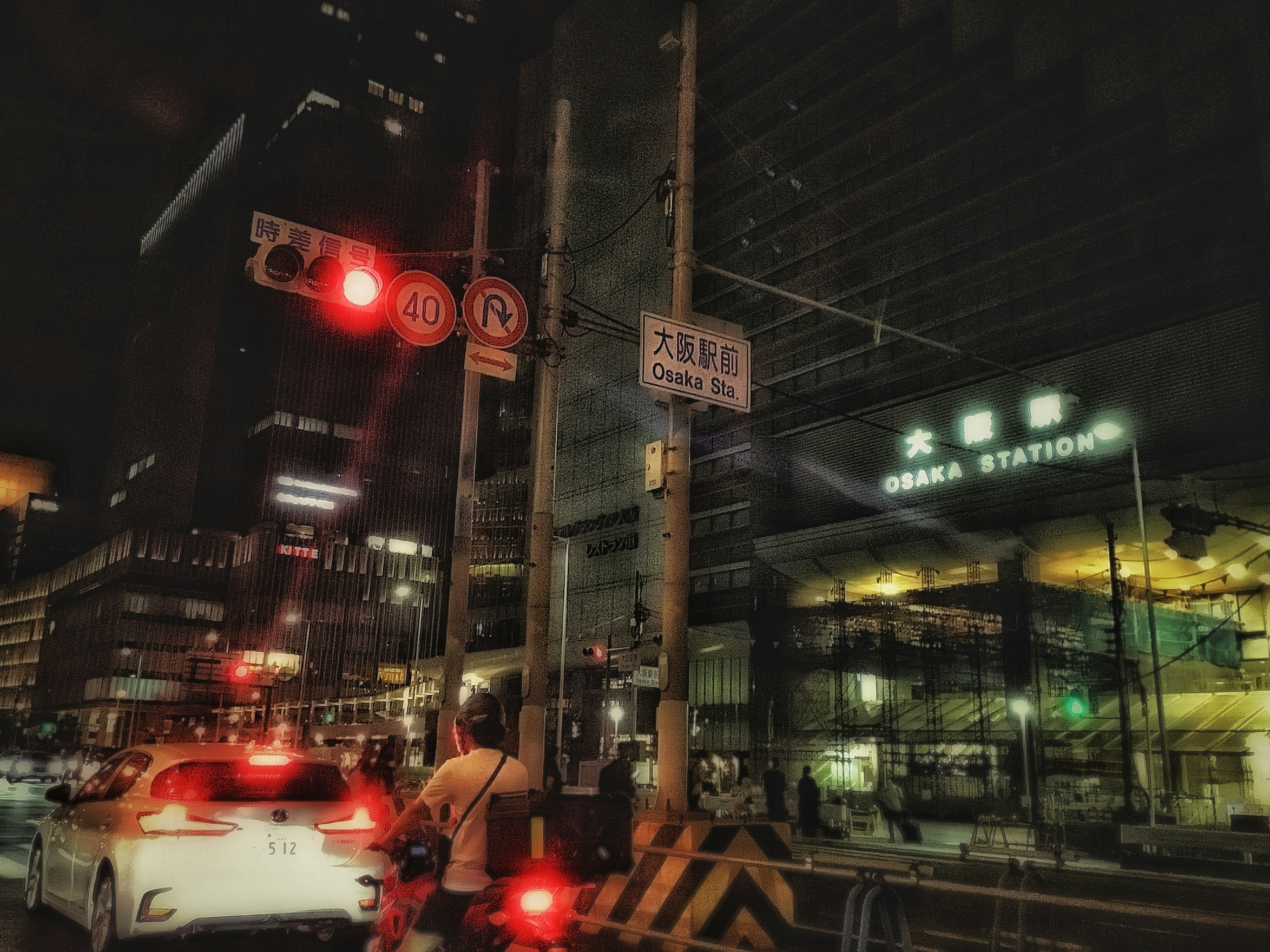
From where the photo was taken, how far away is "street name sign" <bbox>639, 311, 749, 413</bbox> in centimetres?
1105

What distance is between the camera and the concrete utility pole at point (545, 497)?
14.4m

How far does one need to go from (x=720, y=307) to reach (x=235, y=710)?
212ft

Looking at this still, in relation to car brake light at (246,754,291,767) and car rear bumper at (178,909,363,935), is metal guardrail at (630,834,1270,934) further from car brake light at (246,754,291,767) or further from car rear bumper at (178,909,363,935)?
car brake light at (246,754,291,767)

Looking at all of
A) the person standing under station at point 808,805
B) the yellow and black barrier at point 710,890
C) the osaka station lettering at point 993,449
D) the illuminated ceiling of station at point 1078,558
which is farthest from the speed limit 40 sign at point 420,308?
the illuminated ceiling of station at point 1078,558

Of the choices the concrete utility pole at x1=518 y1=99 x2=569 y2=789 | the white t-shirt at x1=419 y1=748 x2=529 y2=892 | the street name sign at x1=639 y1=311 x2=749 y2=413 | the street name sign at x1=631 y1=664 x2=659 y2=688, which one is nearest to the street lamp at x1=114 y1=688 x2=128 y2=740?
the concrete utility pole at x1=518 y1=99 x2=569 y2=789

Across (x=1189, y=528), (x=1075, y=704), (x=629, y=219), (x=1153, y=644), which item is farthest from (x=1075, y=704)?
(x=629, y=219)

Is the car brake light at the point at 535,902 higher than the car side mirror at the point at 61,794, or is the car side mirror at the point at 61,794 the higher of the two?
the car side mirror at the point at 61,794

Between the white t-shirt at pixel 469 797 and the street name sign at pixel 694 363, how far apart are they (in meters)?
6.20

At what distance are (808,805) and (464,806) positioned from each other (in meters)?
19.5

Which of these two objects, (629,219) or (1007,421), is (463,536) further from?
(1007,421)

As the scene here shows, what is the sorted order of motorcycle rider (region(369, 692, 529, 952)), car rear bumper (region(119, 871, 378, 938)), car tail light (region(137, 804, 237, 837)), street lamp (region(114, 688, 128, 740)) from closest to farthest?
motorcycle rider (region(369, 692, 529, 952)), car rear bumper (region(119, 871, 378, 938)), car tail light (region(137, 804, 237, 837)), street lamp (region(114, 688, 128, 740))

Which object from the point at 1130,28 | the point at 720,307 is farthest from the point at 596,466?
the point at 1130,28

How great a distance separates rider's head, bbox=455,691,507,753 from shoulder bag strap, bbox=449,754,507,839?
17cm

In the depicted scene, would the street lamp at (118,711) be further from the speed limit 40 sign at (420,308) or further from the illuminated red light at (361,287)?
the illuminated red light at (361,287)
